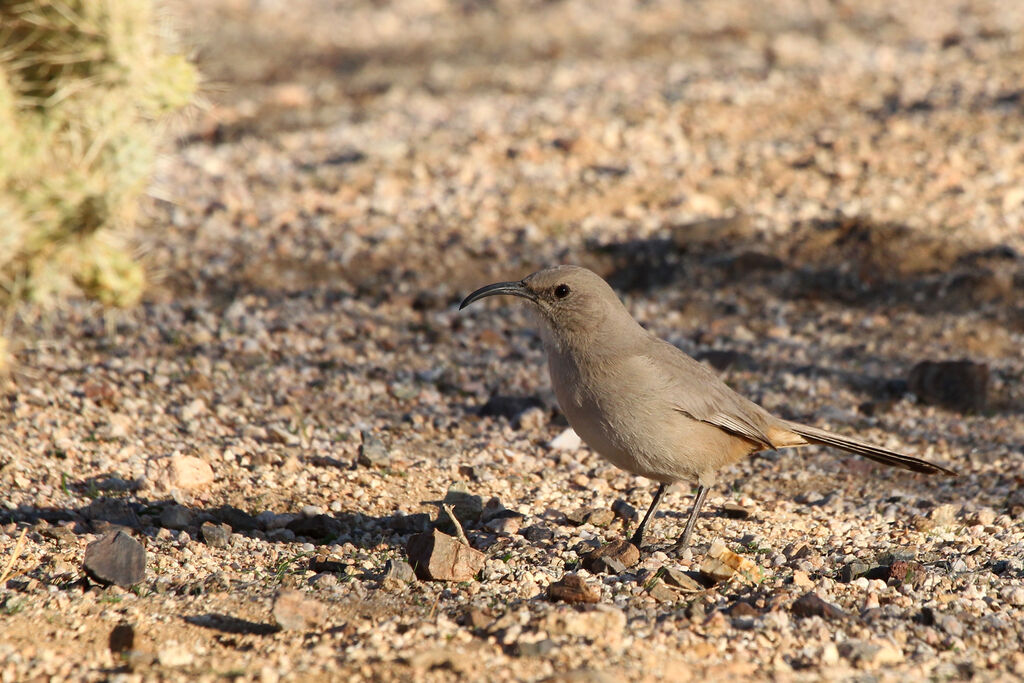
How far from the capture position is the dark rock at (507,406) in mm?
6402

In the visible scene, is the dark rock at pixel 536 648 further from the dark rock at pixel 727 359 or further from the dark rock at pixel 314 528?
the dark rock at pixel 727 359

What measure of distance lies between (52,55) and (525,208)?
3.53 meters

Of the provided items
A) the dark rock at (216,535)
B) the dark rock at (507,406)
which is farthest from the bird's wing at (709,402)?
the dark rock at (216,535)

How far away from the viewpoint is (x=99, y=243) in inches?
247

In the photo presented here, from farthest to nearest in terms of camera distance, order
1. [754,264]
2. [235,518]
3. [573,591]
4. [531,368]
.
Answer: [754,264]
[531,368]
[235,518]
[573,591]

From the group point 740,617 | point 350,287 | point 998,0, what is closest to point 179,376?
point 350,287

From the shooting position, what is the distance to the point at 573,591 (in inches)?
165

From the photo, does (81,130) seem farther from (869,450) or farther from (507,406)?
(869,450)

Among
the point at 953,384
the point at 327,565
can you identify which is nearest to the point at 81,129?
the point at 327,565

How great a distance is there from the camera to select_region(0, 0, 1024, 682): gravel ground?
157 inches

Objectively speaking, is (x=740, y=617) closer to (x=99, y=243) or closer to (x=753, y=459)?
(x=753, y=459)

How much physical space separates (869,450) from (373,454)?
A: 2.34 metres

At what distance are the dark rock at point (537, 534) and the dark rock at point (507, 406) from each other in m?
1.39

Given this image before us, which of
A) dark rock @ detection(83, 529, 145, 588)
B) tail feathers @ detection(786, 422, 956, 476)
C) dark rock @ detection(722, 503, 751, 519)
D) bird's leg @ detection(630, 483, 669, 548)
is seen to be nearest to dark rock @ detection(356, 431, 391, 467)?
bird's leg @ detection(630, 483, 669, 548)
